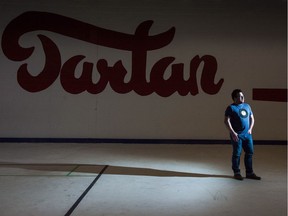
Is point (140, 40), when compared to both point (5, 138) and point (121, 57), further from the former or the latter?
point (5, 138)

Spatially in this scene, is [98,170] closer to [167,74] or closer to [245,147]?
[245,147]

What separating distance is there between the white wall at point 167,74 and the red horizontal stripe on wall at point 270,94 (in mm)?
118

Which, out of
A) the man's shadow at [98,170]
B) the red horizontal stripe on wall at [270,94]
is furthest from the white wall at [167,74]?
the man's shadow at [98,170]

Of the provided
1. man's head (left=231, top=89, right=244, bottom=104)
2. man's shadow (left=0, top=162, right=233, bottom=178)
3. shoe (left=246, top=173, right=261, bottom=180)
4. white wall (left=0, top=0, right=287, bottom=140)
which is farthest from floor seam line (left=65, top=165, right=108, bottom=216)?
white wall (left=0, top=0, right=287, bottom=140)

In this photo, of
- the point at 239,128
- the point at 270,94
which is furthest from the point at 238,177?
the point at 270,94

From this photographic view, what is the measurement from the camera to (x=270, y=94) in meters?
7.94

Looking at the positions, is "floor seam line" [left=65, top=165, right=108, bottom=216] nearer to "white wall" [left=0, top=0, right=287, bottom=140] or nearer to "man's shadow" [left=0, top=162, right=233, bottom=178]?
"man's shadow" [left=0, top=162, right=233, bottom=178]

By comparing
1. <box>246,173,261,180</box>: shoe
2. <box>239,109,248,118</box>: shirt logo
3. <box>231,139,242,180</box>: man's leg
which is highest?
<box>239,109,248,118</box>: shirt logo

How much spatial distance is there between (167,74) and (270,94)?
279 centimetres

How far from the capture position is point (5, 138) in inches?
311

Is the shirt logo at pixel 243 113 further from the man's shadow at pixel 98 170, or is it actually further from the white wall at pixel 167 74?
the white wall at pixel 167 74

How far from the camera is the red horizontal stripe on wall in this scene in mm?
7906

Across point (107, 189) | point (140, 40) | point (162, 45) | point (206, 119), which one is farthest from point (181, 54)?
point (107, 189)

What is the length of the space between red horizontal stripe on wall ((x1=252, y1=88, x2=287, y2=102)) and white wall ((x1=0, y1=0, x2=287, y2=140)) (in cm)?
12
